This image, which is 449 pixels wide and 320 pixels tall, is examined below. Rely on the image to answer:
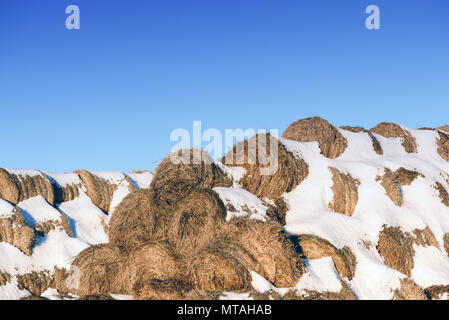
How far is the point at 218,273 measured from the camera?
9.60 m

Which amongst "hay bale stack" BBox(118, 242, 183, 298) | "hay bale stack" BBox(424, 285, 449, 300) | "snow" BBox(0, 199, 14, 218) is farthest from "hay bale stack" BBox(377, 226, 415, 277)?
"snow" BBox(0, 199, 14, 218)

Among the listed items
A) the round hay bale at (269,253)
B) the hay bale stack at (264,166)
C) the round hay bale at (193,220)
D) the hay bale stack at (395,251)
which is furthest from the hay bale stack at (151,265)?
the hay bale stack at (395,251)

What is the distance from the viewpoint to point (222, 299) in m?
8.78

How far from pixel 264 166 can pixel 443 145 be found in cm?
781

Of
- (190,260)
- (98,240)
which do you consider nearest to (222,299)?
(190,260)

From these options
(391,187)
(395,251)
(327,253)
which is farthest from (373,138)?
(327,253)

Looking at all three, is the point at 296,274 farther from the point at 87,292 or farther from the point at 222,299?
the point at 87,292

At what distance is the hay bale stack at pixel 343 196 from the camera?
1357 cm

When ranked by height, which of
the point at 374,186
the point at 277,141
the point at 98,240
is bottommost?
the point at 98,240

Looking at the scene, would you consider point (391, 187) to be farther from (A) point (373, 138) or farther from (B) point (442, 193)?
(A) point (373, 138)

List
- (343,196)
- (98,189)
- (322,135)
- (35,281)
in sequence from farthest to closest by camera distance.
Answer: (98,189) < (322,135) < (343,196) < (35,281)

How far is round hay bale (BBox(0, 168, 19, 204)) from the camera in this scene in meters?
14.3

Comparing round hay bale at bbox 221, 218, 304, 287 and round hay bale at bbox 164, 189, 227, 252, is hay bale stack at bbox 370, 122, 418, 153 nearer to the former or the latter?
round hay bale at bbox 164, 189, 227, 252
